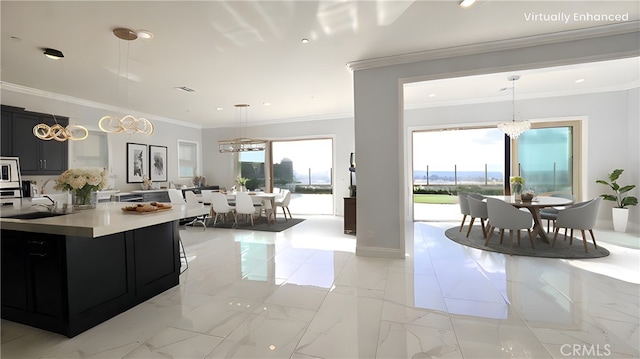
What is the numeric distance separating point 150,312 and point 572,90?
7.98 meters

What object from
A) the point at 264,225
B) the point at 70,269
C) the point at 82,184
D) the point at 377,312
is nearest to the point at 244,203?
the point at 264,225

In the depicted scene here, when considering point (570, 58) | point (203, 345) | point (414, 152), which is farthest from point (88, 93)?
Answer: point (570, 58)

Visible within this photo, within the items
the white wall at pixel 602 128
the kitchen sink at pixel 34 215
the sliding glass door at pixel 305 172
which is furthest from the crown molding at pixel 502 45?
the sliding glass door at pixel 305 172

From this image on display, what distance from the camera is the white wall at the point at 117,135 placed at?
4801 mm

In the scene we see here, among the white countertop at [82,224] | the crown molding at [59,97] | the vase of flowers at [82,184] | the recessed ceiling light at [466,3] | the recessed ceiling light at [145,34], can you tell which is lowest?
the white countertop at [82,224]

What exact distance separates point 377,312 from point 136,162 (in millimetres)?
6759

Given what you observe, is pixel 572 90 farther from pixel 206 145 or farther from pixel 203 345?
pixel 206 145

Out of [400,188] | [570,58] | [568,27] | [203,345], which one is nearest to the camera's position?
[203,345]

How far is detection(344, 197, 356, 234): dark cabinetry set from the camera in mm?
5375

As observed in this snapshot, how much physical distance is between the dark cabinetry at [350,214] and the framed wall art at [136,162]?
204 inches

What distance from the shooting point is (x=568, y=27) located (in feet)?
9.96

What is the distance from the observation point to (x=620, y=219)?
17.1 ft

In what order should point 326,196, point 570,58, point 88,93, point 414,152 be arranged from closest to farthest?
point 570,58, point 88,93, point 414,152, point 326,196

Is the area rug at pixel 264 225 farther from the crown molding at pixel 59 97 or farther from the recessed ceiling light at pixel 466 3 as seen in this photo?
the recessed ceiling light at pixel 466 3
